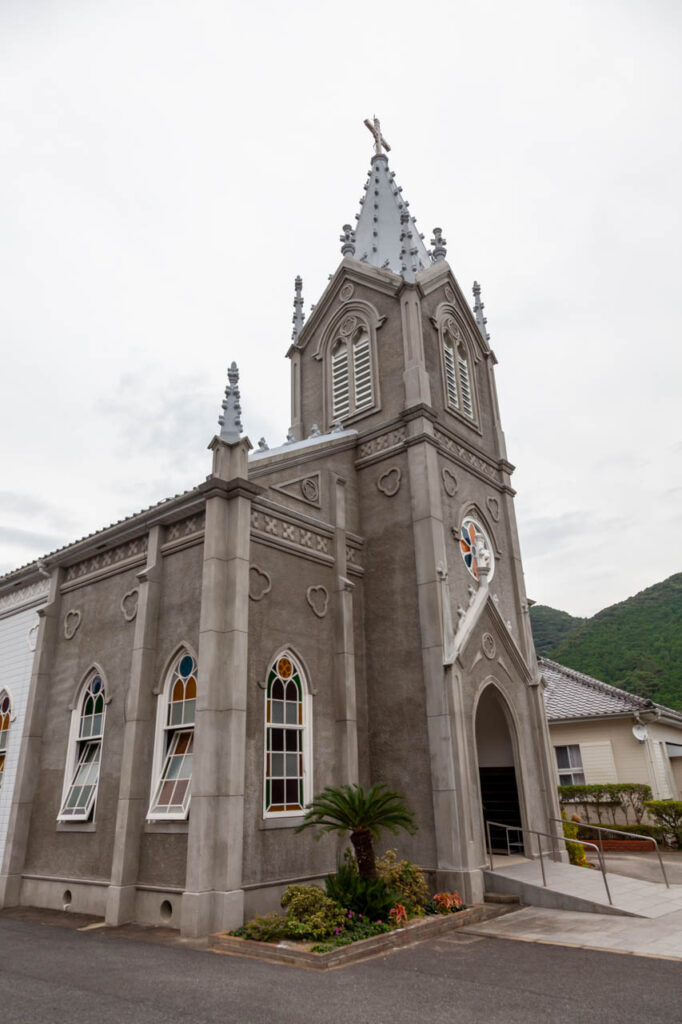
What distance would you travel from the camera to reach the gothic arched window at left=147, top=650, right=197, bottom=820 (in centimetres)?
1097

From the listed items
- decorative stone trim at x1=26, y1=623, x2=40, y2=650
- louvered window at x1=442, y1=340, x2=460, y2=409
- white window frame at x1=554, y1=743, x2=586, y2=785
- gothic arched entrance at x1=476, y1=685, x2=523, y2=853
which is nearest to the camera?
gothic arched entrance at x1=476, y1=685, x2=523, y2=853

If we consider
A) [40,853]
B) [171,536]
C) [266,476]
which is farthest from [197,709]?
[40,853]

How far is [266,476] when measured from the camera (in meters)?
13.3

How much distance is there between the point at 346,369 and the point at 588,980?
13.7 m

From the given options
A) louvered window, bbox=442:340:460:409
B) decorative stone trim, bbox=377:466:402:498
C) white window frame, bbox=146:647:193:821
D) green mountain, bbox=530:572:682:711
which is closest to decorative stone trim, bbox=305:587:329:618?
white window frame, bbox=146:647:193:821

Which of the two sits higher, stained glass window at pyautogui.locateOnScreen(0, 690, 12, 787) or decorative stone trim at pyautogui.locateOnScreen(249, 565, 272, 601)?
decorative stone trim at pyautogui.locateOnScreen(249, 565, 272, 601)

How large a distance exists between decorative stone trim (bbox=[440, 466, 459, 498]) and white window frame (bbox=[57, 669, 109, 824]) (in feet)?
26.6

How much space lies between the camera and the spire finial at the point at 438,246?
1845cm

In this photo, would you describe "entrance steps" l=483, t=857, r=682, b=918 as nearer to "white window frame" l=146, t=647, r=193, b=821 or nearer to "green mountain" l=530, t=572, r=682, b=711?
"white window frame" l=146, t=647, r=193, b=821

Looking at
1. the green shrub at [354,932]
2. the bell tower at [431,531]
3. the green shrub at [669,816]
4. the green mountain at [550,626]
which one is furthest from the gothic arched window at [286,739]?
the green mountain at [550,626]

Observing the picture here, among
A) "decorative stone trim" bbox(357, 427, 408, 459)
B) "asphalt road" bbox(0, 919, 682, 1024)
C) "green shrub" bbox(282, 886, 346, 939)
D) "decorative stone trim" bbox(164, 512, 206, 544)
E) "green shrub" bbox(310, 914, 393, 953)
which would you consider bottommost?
"asphalt road" bbox(0, 919, 682, 1024)

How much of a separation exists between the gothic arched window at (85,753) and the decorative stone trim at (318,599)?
433 cm

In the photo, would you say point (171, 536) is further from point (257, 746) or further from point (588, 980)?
point (588, 980)

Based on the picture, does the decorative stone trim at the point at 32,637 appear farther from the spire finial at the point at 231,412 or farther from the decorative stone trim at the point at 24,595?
the spire finial at the point at 231,412
